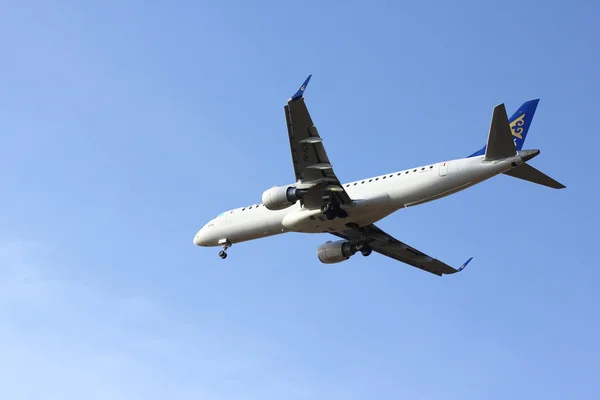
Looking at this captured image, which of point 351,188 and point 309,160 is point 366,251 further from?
point 309,160

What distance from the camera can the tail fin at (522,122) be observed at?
43531mm

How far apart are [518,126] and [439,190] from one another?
4.95 m

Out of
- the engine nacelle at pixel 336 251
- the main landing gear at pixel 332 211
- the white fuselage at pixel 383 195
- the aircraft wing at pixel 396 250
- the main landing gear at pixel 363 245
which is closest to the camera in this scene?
the white fuselage at pixel 383 195

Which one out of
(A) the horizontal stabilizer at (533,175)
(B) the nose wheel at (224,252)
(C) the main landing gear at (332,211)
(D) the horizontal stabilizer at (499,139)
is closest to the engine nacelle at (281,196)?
(C) the main landing gear at (332,211)

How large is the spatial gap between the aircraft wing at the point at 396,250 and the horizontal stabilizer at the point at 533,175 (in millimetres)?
10095

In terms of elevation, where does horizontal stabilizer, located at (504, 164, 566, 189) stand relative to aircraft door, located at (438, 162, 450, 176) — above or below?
below

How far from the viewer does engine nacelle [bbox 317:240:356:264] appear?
49.3 m

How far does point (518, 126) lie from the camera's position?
4366 centimetres

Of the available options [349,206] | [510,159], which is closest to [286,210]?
[349,206]

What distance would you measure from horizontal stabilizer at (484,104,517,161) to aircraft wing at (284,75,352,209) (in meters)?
7.13

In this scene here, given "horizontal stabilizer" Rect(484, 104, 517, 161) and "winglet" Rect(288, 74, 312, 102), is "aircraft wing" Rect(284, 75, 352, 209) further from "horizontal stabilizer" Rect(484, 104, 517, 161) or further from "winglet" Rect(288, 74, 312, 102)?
"horizontal stabilizer" Rect(484, 104, 517, 161)

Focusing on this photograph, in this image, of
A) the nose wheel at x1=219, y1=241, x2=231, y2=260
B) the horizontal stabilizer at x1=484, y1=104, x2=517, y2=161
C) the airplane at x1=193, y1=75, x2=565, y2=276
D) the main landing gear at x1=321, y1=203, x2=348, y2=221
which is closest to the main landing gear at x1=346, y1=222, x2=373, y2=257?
the airplane at x1=193, y1=75, x2=565, y2=276

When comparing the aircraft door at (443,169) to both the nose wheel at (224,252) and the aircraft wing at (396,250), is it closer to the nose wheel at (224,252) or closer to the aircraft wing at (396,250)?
the aircraft wing at (396,250)

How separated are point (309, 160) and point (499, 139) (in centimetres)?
845
